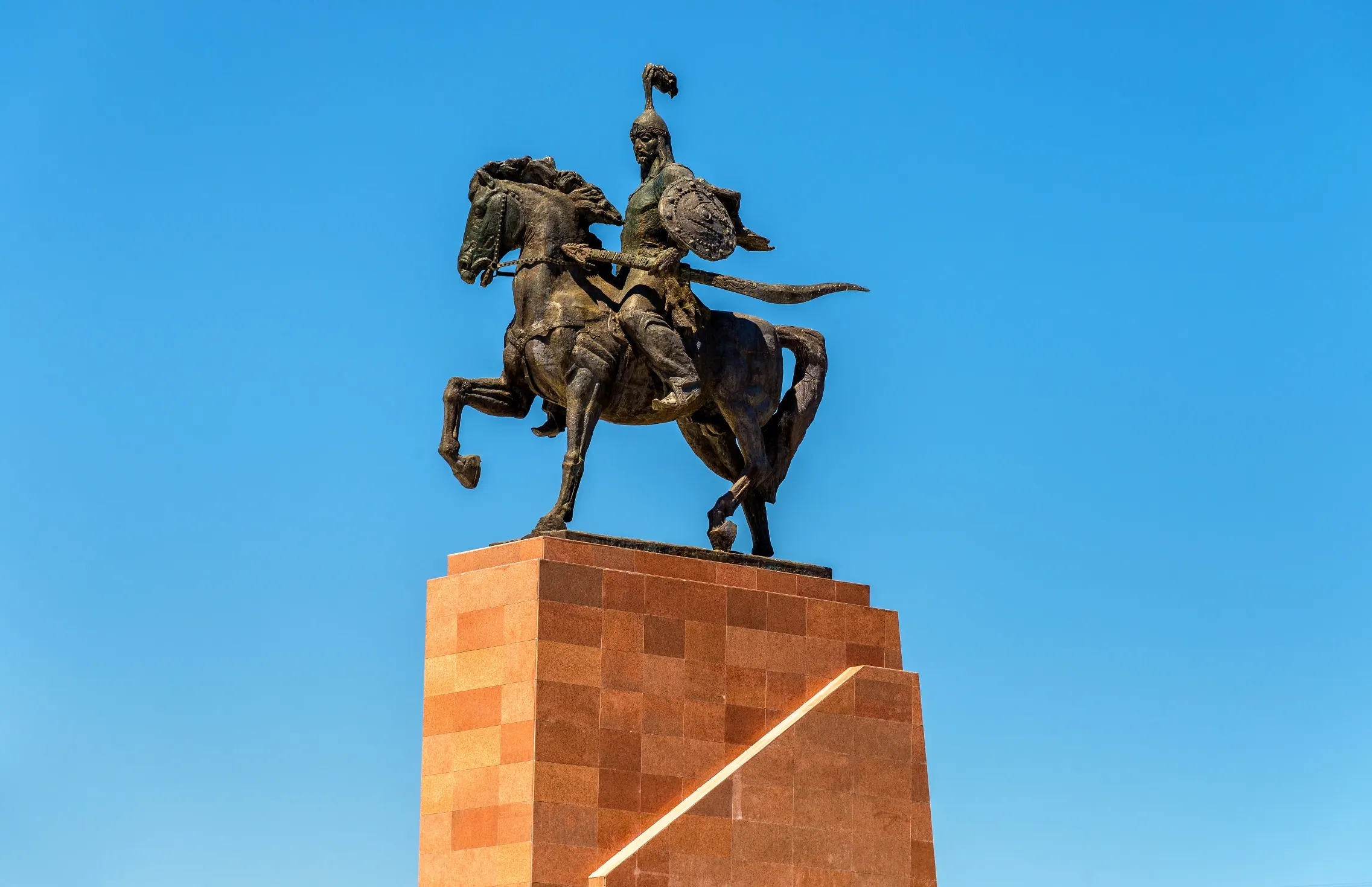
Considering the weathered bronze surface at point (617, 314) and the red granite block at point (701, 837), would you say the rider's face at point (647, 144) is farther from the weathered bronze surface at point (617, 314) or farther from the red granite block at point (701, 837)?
the red granite block at point (701, 837)

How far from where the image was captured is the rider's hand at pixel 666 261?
997 inches

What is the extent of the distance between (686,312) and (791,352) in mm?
2287

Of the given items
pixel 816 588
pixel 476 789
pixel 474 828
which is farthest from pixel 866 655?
pixel 474 828

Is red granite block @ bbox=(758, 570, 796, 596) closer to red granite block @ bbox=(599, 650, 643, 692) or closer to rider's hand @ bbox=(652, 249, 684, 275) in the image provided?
red granite block @ bbox=(599, 650, 643, 692)

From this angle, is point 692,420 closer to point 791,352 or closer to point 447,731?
point 791,352

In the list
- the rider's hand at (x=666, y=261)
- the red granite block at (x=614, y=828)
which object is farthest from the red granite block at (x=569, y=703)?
the rider's hand at (x=666, y=261)

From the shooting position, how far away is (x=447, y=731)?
24094mm

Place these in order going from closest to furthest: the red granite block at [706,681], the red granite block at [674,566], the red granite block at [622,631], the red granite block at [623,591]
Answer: the red granite block at [622,631] → the red granite block at [623,591] → the red granite block at [706,681] → the red granite block at [674,566]

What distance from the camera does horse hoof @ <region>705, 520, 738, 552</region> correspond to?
2578cm

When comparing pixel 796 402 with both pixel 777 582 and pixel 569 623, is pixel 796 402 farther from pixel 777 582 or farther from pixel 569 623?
pixel 569 623

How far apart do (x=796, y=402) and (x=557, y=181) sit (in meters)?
3.48

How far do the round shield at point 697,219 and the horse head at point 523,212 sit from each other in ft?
2.56

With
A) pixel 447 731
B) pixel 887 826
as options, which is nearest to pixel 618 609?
pixel 447 731

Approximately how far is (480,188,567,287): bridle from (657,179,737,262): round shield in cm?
114
